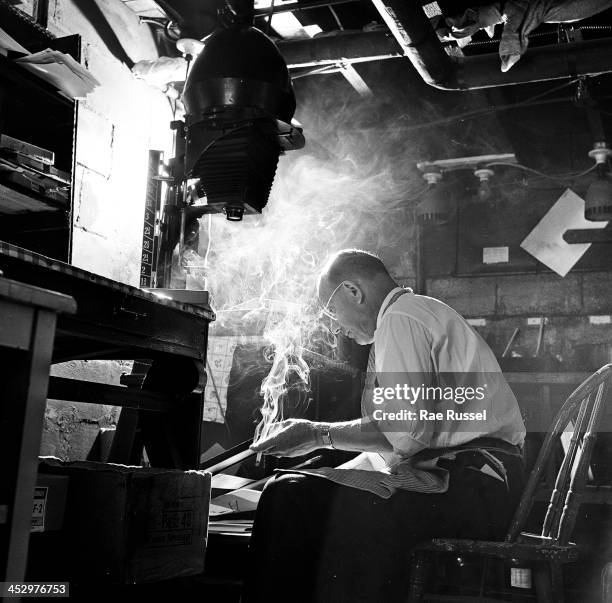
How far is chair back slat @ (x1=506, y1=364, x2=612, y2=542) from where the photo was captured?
8.07ft

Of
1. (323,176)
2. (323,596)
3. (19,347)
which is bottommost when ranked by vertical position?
(323,596)

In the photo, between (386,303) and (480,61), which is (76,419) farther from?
(480,61)

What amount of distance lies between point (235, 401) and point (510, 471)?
4017mm

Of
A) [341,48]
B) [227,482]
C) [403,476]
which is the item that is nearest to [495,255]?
[341,48]

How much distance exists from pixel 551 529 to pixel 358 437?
0.78 meters

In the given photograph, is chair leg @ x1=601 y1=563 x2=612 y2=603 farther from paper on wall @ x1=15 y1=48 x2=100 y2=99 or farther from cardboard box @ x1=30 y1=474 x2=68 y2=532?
paper on wall @ x1=15 y1=48 x2=100 y2=99

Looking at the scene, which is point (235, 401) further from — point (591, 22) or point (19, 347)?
point (19, 347)

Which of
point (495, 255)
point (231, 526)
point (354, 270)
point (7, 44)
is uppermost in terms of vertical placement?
point (495, 255)

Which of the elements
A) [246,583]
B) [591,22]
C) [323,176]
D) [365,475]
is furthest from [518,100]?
[246,583]

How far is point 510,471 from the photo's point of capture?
2680 millimetres

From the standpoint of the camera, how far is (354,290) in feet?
10.3

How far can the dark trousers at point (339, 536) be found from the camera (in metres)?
2.33

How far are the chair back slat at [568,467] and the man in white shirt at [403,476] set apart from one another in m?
0.12

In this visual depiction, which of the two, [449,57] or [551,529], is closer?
[551,529]
